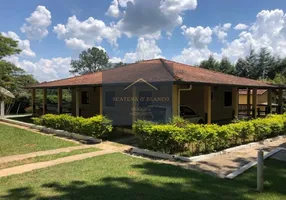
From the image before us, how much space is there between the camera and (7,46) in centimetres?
2781

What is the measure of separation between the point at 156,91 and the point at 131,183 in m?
Result: 9.34

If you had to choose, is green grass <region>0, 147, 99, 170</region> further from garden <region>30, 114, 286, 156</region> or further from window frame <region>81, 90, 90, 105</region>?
window frame <region>81, 90, 90, 105</region>

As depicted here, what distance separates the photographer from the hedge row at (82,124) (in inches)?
442

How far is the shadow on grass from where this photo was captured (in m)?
4.78

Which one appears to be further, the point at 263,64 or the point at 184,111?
the point at 263,64

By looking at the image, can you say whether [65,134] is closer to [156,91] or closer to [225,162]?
[156,91]

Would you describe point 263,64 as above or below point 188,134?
above

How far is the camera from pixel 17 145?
10.0 m

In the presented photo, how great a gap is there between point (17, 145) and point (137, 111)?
5.86 m

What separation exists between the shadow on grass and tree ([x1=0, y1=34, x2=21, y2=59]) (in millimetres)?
26671

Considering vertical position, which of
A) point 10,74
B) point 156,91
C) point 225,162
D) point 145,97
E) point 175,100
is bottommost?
point 225,162

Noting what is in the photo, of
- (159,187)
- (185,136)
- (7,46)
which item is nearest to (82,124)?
(185,136)

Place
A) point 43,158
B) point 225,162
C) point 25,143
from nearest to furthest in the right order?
point 225,162 → point 43,158 → point 25,143

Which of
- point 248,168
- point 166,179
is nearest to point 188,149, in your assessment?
point 248,168
